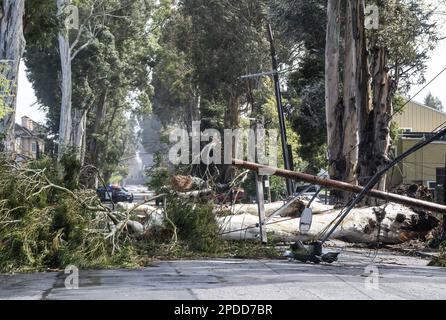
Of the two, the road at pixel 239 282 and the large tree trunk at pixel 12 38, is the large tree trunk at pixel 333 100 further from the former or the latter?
the road at pixel 239 282

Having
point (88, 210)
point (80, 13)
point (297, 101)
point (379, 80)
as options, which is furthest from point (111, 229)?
point (80, 13)

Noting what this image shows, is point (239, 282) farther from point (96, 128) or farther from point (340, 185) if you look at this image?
point (96, 128)

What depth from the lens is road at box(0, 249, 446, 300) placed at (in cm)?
831

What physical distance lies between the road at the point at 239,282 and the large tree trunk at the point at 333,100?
11.9 meters

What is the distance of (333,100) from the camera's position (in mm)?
25016

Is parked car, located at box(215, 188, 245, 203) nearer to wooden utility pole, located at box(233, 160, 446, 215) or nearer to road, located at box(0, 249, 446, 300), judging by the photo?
wooden utility pole, located at box(233, 160, 446, 215)

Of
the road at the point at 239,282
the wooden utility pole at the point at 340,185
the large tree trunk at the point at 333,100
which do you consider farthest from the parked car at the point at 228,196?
the large tree trunk at the point at 333,100

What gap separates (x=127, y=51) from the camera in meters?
51.3

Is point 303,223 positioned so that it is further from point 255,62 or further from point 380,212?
point 255,62

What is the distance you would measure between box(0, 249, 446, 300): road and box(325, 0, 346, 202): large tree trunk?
11938 millimetres

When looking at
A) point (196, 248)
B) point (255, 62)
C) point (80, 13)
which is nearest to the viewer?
point (196, 248)

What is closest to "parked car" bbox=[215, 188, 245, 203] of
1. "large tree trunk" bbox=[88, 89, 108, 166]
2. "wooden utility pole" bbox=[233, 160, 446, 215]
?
"wooden utility pole" bbox=[233, 160, 446, 215]

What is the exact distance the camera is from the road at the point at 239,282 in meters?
8.31

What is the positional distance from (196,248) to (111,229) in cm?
199
